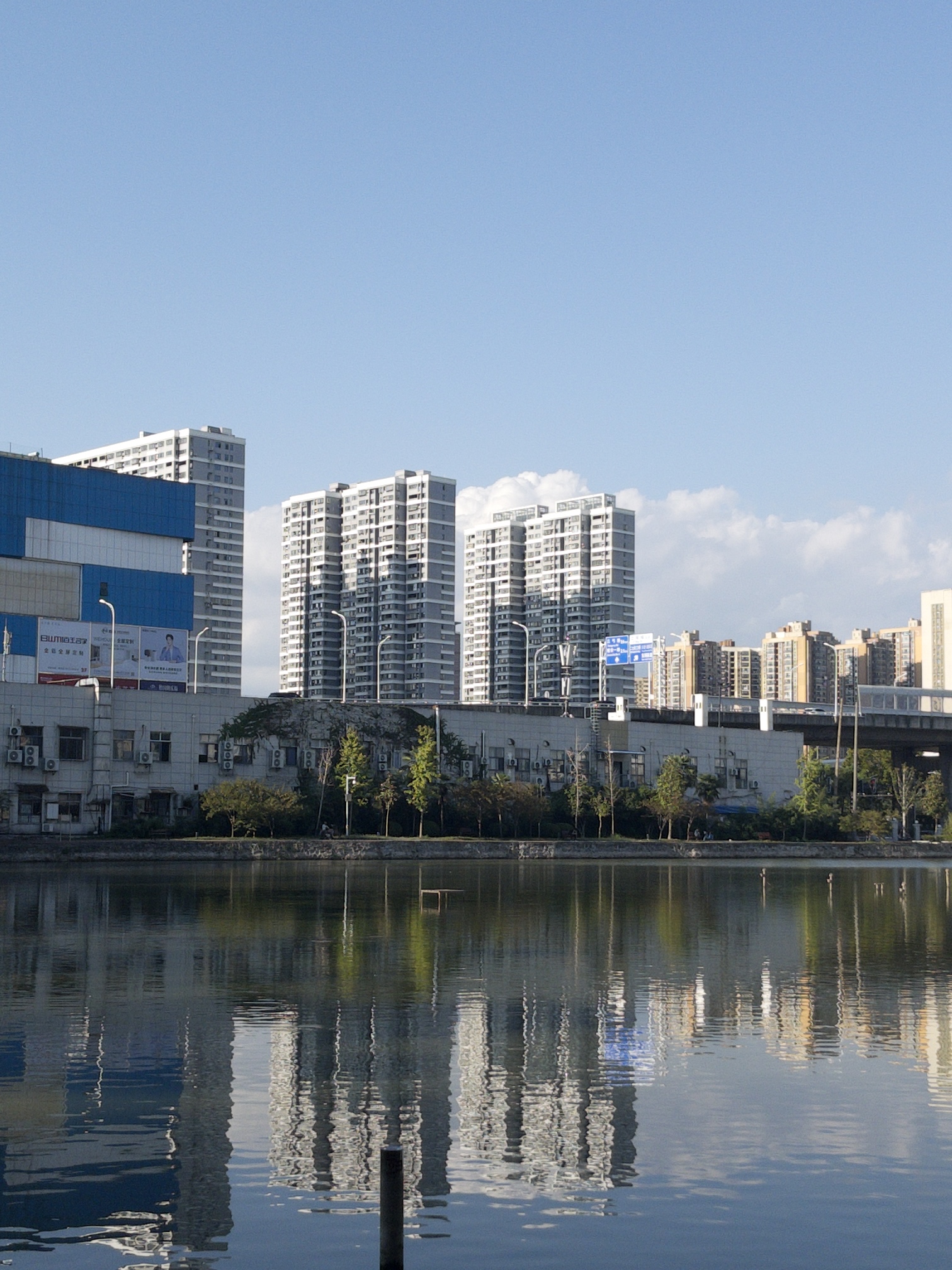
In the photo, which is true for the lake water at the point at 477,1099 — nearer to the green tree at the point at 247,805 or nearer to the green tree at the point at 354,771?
the green tree at the point at 247,805

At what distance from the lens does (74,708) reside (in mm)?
104125

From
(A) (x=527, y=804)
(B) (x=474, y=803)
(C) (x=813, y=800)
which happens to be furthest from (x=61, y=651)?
(C) (x=813, y=800)

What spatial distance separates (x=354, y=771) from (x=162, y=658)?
174ft

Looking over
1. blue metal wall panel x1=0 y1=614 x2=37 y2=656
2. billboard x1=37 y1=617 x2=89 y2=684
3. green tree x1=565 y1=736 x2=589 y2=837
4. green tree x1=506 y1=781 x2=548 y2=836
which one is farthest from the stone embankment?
blue metal wall panel x1=0 y1=614 x2=37 y2=656

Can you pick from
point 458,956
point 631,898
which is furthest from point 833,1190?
point 631,898

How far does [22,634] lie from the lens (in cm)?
14725

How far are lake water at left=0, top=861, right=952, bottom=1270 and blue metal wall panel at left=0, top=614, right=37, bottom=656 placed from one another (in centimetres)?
10968

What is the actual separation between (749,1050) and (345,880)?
173 feet

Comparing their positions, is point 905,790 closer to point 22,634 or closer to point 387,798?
point 387,798

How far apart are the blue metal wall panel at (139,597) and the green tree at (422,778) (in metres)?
51.5

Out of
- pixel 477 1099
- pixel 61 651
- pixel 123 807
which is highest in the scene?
pixel 61 651

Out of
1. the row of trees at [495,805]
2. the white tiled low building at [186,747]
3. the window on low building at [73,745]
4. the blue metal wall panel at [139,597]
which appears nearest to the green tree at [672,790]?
the row of trees at [495,805]

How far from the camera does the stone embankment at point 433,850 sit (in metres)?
90.8

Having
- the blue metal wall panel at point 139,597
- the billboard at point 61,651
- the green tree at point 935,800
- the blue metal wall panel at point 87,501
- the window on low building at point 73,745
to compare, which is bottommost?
the green tree at point 935,800
